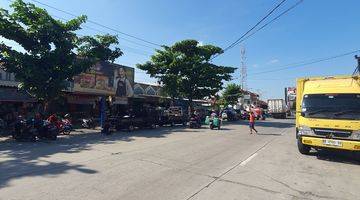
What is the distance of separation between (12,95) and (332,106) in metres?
20.0

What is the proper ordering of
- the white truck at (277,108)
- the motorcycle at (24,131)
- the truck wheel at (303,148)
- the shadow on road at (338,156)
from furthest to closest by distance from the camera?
the white truck at (277,108) → the motorcycle at (24,131) → the truck wheel at (303,148) → the shadow on road at (338,156)

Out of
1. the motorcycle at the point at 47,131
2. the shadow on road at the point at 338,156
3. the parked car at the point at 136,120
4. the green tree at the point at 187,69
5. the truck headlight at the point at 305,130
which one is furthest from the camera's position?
the green tree at the point at 187,69

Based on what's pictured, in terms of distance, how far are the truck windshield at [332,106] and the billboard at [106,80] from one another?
1857cm

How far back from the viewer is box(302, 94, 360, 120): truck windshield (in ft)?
39.6

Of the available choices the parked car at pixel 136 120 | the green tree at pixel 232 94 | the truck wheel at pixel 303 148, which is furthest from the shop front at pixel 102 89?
the green tree at pixel 232 94

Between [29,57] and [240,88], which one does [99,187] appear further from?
[240,88]

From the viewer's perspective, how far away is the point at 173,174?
9.05 meters

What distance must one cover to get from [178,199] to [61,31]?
1658 centimetres

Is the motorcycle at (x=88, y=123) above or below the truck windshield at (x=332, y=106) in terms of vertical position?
below

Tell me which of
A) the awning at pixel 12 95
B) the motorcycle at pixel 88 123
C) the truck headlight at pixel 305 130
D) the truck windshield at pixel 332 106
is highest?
the awning at pixel 12 95

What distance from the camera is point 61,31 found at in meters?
20.6

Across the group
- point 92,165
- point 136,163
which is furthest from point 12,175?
point 136,163

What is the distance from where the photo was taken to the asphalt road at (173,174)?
719cm

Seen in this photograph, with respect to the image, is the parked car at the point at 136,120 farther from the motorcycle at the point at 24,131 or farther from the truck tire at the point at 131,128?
the motorcycle at the point at 24,131
